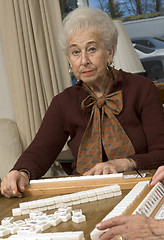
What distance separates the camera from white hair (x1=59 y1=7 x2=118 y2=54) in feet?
7.83

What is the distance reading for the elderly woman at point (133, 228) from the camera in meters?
1.12

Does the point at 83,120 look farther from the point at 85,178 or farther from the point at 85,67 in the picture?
the point at 85,178

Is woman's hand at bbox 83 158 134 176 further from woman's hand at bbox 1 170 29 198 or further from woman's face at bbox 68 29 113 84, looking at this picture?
woman's face at bbox 68 29 113 84

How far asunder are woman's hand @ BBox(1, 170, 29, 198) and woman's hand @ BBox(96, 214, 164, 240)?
2.47 feet

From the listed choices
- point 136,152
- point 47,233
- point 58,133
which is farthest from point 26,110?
point 47,233

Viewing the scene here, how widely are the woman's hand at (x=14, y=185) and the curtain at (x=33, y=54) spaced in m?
2.20

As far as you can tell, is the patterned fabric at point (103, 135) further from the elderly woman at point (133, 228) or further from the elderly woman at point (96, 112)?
the elderly woman at point (133, 228)

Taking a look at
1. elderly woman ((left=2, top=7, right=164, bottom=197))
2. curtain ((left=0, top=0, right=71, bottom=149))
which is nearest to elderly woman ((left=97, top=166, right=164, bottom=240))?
elderly woman ((left=2, top=7, right=164, bottom=197))

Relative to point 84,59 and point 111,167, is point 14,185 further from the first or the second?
point 84,59

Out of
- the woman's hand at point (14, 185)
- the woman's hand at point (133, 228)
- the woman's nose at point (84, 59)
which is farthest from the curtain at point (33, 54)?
the woman's hand at point (133, 228)

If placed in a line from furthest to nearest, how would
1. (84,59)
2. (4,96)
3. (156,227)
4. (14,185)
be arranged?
(4,96) < (84,59) < (14,185) < (156,227)

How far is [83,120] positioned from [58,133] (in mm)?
174

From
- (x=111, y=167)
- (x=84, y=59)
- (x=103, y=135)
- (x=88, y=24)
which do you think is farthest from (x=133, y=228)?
(x=88, y=24)

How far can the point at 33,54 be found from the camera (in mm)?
4148
